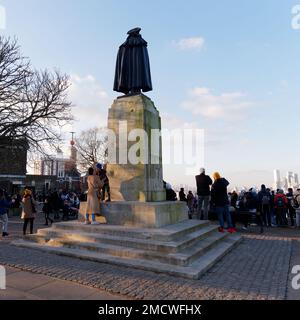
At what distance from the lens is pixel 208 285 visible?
5109 millimetres

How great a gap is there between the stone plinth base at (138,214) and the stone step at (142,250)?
117 cm

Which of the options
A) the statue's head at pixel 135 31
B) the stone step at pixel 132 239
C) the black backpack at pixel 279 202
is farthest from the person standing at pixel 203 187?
the statue's head at pixel 135 31

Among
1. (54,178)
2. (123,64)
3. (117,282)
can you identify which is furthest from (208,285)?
(54,178)

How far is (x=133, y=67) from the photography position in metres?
10.5

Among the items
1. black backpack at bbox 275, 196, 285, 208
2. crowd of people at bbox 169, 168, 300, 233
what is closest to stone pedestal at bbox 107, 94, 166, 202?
crowd of people at bbox 169, 168, 300, 233

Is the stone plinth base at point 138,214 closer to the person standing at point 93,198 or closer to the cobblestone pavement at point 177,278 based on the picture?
the person standing at point 93,198

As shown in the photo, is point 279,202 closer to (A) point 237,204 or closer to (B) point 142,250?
(A) point 237,204

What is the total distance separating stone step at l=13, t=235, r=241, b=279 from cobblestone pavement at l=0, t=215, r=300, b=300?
0.12m

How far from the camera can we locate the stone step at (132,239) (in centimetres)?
647

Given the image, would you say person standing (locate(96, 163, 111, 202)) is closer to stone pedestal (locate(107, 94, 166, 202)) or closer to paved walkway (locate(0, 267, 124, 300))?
stone pedestal (locate(107, 94, 166, 202))

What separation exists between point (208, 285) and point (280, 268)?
2329 mm

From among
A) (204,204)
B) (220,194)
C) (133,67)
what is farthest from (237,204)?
(133,67)

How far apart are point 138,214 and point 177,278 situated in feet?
9.75

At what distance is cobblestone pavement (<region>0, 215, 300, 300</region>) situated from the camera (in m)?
4.68
